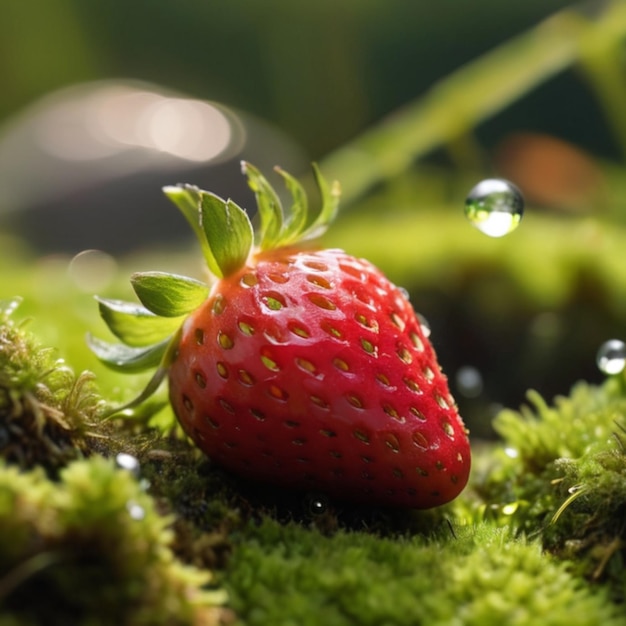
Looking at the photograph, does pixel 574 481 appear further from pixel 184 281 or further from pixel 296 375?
pixel 184 281

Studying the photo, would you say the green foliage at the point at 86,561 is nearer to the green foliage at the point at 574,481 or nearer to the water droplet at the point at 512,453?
the green foliage at the point at 574,481

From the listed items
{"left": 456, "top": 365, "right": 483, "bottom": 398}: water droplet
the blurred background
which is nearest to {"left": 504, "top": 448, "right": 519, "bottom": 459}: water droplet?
the blurred background

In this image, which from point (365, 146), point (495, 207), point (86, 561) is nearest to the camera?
point (86, 561)

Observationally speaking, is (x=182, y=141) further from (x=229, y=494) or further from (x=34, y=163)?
(x=229, y=494)

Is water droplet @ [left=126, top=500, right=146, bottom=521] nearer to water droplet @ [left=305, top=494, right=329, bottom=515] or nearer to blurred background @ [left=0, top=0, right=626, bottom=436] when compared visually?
water droplet @ [left=305, top=494, right=329, bottom=515]

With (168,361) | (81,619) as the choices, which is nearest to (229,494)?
(168,361)

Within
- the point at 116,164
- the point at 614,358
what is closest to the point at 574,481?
the point at 614,358
